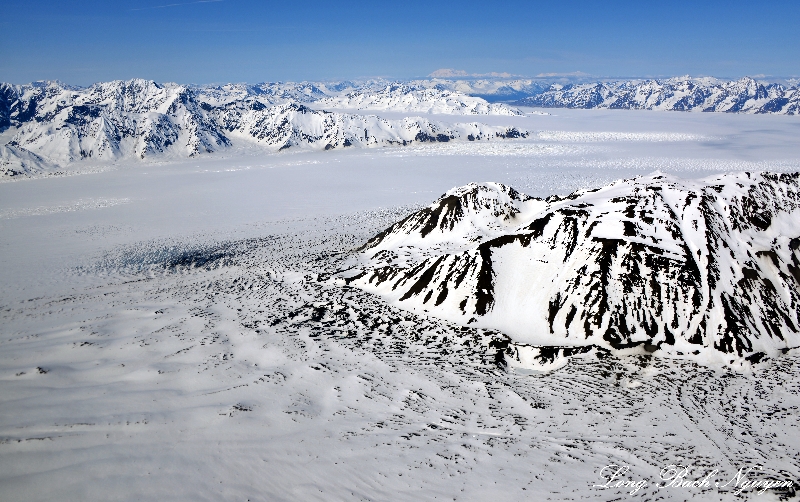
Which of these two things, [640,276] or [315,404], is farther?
[640,276]

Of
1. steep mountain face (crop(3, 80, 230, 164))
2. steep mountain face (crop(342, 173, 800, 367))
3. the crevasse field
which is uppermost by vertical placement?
steep mountain face (crop(3, 80, 230, 164))

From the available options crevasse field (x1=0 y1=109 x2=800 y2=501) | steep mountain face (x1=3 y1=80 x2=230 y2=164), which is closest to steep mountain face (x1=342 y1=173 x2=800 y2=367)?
crevasse field (x1=0 y1=109 x2=800 y2=501)

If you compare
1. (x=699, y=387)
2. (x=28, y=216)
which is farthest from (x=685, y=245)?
(x=28, y=216)

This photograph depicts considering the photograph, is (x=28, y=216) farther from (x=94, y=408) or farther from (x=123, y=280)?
(x=94, y=408)

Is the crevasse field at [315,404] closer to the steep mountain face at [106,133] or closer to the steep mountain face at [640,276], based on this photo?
the steep mountain face at [640,276]

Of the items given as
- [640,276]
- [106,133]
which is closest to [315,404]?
[640,276]

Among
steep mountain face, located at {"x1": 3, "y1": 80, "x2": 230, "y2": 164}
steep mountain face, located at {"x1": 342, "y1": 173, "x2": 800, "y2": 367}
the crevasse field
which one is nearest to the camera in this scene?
the crevasse field

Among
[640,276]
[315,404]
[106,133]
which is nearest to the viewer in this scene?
[315,404]

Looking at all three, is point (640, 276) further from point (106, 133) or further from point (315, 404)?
point (106, 133)

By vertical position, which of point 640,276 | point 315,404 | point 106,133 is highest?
point 106,133

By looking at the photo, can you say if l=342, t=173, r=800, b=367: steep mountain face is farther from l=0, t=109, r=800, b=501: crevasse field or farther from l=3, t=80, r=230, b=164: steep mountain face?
l=3, t=80, r=230, b=164: steep mountain face
